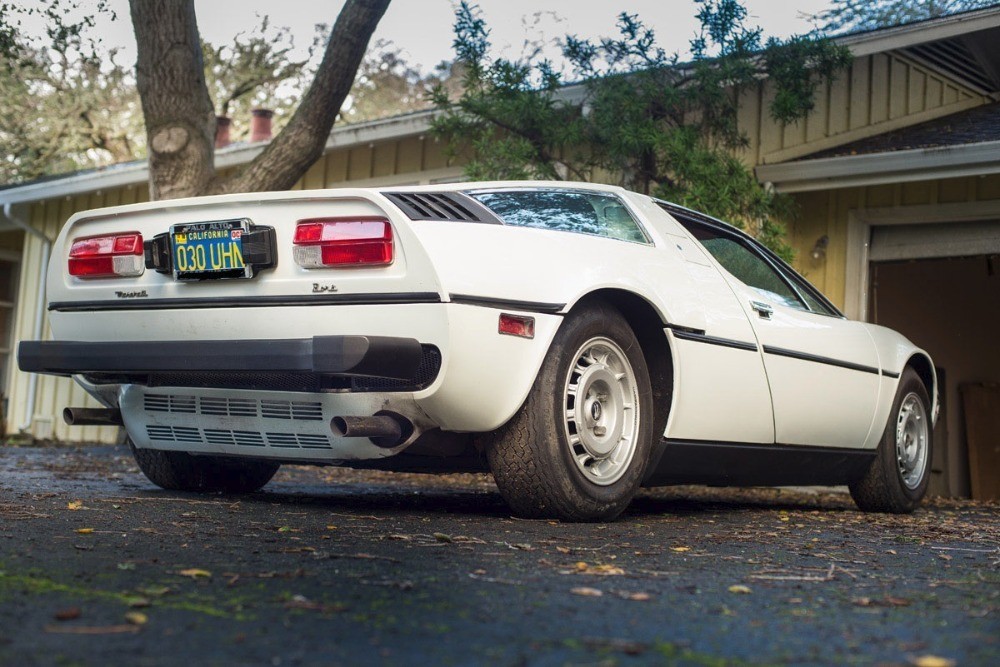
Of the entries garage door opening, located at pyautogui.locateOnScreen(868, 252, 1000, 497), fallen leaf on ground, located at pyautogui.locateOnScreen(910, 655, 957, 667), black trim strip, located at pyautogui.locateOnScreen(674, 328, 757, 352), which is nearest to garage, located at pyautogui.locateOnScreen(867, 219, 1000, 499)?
A: garage door opening, located at pyautogui.locateOnScreen(868, 252, 1000, 497)

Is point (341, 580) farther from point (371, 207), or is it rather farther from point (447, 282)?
point (371, 207)

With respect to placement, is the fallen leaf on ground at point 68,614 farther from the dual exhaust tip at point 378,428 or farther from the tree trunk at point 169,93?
the tree trunk at point 169,93

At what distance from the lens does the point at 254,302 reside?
4336 millimetres

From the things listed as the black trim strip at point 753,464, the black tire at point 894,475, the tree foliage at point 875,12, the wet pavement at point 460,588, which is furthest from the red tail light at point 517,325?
the tree foliage at point 875,12

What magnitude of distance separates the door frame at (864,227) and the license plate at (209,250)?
638 cm

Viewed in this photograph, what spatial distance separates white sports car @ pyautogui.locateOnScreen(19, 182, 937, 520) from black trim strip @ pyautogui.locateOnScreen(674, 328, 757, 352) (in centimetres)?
1

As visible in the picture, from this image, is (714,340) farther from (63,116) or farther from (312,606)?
(63,116)

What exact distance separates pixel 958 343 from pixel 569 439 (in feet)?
34.7

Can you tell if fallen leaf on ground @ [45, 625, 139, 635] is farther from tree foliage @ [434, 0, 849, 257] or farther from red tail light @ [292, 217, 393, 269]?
tree foliage @ [434, 0, 849, 257]

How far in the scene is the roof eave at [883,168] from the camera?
8.55 meters

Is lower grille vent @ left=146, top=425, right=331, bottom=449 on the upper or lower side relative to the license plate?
lower

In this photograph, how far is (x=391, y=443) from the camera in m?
4.34

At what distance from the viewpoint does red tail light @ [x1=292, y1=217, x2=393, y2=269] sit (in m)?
4.16

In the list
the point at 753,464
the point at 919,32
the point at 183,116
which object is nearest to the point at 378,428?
the point at 753,464
